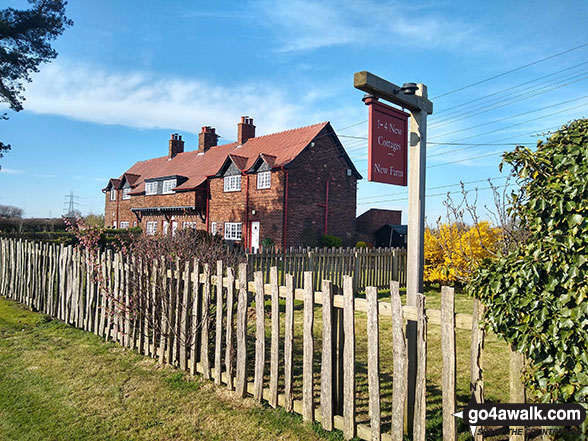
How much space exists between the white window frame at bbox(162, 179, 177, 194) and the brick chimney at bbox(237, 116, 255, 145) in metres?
6.14

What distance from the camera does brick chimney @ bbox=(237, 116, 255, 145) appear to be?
31484 millimetres

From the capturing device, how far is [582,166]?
2.79 meters

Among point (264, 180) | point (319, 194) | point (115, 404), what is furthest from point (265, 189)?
point (115, 404)

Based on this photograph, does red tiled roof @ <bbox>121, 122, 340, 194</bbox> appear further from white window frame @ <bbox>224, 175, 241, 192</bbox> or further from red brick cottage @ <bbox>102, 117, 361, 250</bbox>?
white window frame @ <bbox>224, 175, 241, 192</bbox>

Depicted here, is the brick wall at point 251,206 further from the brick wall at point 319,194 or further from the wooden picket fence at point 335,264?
the wooden picket fence at point 335,264

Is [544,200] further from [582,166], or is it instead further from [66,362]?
[66,362]

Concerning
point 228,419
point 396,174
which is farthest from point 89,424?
point 396,174

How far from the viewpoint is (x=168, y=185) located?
107ft

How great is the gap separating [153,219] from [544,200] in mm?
34587

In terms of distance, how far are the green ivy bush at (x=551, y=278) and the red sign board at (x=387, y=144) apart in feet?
4.11

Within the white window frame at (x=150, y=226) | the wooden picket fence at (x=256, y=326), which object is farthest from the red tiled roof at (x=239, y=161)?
the wooden picket fence at (x=256, y=326)

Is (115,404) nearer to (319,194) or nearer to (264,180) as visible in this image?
(264,180)

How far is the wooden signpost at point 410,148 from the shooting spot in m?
3.92

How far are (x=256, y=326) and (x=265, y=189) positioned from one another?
21.0 meters
